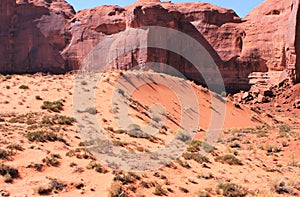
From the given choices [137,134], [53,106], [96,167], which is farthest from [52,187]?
[53,106]

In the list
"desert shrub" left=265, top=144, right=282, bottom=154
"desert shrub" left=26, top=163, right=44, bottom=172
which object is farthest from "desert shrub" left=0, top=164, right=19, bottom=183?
"desert shrub" left=265, top=144, right=282, bottom=154

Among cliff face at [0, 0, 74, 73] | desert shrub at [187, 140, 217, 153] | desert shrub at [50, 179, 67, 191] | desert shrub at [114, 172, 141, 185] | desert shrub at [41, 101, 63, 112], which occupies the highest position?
cliff face at [0, 0, 74, 73]

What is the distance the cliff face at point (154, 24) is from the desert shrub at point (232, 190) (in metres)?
34.2

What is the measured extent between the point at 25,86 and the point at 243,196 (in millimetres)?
18090

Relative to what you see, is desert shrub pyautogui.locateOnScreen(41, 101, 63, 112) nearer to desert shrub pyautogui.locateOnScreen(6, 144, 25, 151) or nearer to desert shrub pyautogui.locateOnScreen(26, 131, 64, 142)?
desert shrub pyautogui.locateOnScreen(26, 131, 64, 142)

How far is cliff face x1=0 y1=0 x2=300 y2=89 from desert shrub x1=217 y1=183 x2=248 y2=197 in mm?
34202

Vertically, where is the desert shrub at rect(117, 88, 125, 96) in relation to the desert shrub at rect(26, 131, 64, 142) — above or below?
above

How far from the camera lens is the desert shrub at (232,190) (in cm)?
1029

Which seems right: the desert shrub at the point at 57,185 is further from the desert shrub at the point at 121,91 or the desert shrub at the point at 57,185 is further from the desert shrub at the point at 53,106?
the desert shrub at the point at 121,91

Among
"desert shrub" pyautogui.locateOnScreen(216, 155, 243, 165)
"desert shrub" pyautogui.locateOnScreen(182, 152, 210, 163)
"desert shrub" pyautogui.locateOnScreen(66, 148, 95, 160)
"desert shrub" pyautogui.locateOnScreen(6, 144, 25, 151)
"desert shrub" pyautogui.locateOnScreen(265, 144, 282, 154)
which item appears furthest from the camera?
"desert shrub" pyautogui.locateOnScreen(265, 144, 282, 154)

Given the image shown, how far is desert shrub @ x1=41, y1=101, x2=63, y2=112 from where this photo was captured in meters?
18.6

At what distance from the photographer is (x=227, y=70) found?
160 ft

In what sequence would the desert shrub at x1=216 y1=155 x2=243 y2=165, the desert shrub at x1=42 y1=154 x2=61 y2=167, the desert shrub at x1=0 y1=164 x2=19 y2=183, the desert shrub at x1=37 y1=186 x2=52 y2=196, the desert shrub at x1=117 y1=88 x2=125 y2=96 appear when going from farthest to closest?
the desert shrub at x1=117 y1=88 x2=125 y2=96
the desert shrub at x1=216 y1=155 x2=243 y2=165
the desert shrub at x1=42 y1=154 x2=61 y2=167
the desert shrub at x1=0 y1=164 x2=19 y2=183
the desert shrub at x1=37 y1=186 x2=52 y2=196

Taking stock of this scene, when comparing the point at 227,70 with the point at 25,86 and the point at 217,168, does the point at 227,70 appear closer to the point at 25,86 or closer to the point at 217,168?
the point at 25,86
